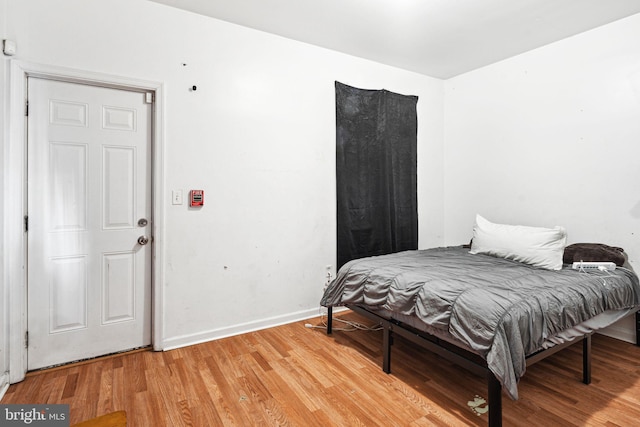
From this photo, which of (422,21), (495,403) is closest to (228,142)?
(422,21)

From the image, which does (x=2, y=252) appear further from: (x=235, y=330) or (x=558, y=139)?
(x=558, y=139)

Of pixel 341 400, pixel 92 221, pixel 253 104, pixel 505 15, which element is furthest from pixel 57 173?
pixel 505 15

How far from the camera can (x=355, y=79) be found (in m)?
3.57

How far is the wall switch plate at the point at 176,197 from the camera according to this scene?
2.65 m

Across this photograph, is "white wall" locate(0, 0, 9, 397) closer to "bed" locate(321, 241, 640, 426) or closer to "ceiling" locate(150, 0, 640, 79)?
"ceiling" locate(150, 0, 640, 79)

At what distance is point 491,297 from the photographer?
1.83 metres

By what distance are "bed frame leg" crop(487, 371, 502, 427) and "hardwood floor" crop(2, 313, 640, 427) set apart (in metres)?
0.18

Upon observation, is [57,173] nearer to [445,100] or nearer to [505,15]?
[505,15]

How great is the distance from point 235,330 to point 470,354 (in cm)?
187

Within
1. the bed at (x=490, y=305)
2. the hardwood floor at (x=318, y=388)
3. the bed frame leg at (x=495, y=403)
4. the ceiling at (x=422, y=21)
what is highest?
the ceiling at (x=422, y=21)

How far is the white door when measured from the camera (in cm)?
229

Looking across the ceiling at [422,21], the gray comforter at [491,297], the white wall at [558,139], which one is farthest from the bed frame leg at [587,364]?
the ceiling at [422,21]

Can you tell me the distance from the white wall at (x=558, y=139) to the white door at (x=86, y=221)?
3412 mm

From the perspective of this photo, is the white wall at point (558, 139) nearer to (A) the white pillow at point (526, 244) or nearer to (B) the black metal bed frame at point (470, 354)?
(A) the white pillow at point (526, 244)
